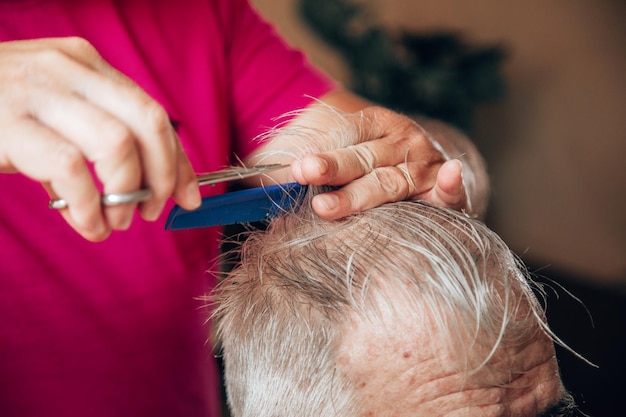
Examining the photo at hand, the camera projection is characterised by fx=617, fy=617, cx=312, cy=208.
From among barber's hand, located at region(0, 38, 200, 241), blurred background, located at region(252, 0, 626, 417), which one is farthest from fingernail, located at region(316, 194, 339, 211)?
blurred background, located at region(252, 0, 626, 417)

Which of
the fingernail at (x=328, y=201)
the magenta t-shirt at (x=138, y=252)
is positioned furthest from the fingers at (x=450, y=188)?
the magenta t-shirt at (x=138, y=252)

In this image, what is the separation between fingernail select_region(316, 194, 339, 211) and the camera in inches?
32.2

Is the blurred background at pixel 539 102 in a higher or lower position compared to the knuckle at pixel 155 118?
lower

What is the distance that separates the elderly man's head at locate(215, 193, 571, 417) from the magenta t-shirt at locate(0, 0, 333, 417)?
262 millimetres

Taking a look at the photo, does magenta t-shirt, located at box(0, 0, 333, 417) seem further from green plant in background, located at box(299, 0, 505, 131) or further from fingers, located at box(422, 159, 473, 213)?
green plant in background, located at box(299, 0, 505, 131)

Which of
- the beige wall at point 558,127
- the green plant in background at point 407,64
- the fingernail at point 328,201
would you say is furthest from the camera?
the beige wall at point 558,127

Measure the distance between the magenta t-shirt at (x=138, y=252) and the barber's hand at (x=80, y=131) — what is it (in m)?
0.48

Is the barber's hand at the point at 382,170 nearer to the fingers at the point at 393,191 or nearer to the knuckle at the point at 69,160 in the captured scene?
the fingers at the point at 393,191

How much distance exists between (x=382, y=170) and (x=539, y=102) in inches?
145

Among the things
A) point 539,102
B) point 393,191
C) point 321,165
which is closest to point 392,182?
point 393,191

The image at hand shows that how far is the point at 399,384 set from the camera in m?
0.82

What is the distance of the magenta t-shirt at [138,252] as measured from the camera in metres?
1.02

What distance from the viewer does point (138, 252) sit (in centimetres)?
110

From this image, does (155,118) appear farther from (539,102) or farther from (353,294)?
(539,102)
